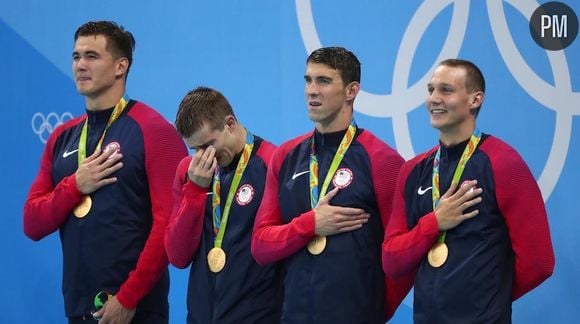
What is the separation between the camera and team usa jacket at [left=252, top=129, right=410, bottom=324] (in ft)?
13.1

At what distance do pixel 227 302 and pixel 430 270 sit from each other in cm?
85

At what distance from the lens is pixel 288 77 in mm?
5863

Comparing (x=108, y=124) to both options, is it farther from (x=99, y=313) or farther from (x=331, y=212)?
(x=331, y=212)

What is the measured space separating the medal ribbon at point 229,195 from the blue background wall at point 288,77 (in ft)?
4.50

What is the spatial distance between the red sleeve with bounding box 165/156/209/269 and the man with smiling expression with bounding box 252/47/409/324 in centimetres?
26

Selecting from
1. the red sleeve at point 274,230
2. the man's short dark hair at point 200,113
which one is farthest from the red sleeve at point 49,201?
the red sleeve at point 274,230

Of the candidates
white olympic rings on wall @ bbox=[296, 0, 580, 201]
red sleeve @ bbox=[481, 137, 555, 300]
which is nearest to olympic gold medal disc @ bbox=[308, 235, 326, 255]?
red sleeve @ bbox=[481, 137, 555, 300]

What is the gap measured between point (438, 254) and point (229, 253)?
0.89 m

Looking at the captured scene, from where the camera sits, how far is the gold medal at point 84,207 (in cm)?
452

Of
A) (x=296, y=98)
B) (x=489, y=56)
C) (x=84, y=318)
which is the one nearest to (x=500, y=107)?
(x=489, y=56)

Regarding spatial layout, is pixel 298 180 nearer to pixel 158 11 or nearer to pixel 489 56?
pixel 489 56

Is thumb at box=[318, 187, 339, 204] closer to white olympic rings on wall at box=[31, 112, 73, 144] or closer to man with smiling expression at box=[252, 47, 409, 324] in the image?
man with smiling expression at box=[252, 47, 409, 324]

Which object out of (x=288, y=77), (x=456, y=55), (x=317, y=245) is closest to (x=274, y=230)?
(x=317, y=245)

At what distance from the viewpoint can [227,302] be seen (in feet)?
13.6
